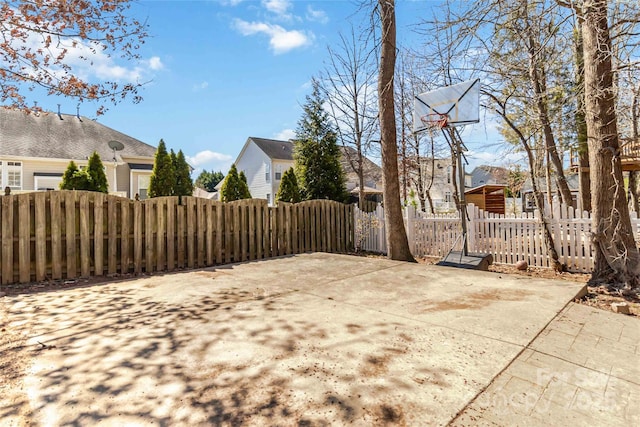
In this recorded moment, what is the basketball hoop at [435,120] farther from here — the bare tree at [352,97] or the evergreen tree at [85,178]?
the evergreen tree at [85,178]

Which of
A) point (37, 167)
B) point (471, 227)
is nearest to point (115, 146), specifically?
point (37, 167)

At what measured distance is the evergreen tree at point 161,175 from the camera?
1494 cm

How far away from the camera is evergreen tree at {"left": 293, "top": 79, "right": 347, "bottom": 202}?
1359cm

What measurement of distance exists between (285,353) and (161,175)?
569 inches

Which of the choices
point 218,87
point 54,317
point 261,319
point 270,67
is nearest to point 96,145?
point 218,87

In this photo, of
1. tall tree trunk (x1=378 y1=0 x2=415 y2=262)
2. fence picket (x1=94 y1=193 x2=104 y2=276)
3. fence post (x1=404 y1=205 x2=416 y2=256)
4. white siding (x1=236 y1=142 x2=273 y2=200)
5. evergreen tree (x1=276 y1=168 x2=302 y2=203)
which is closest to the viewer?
fence picket (x1=94 y1=193 x2=104 y2=276)

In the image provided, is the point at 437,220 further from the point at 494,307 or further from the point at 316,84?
the point at 316,84

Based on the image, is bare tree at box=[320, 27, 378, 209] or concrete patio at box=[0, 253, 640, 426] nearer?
concrete patio at box=[0, 253, 640, 426]

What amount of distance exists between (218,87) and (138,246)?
321 inches

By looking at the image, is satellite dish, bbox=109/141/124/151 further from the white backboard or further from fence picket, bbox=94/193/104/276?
the white backboard

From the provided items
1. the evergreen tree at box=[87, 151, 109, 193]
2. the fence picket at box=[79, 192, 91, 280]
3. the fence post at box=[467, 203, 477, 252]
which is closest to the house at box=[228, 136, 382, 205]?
the evergreen tree at box=[87, 151, 109, 193]

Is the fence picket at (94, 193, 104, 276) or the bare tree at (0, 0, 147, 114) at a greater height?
the bare tree at (0, 0, 147, 114)

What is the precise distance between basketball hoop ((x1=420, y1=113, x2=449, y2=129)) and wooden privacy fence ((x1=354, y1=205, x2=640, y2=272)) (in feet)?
6.70

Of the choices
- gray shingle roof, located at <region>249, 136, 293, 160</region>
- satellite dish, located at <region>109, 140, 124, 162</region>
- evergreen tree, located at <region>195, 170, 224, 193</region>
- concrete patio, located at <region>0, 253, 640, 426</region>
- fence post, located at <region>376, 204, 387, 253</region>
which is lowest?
concrete patio, located at <region>0, 253, 640, 426</region>
